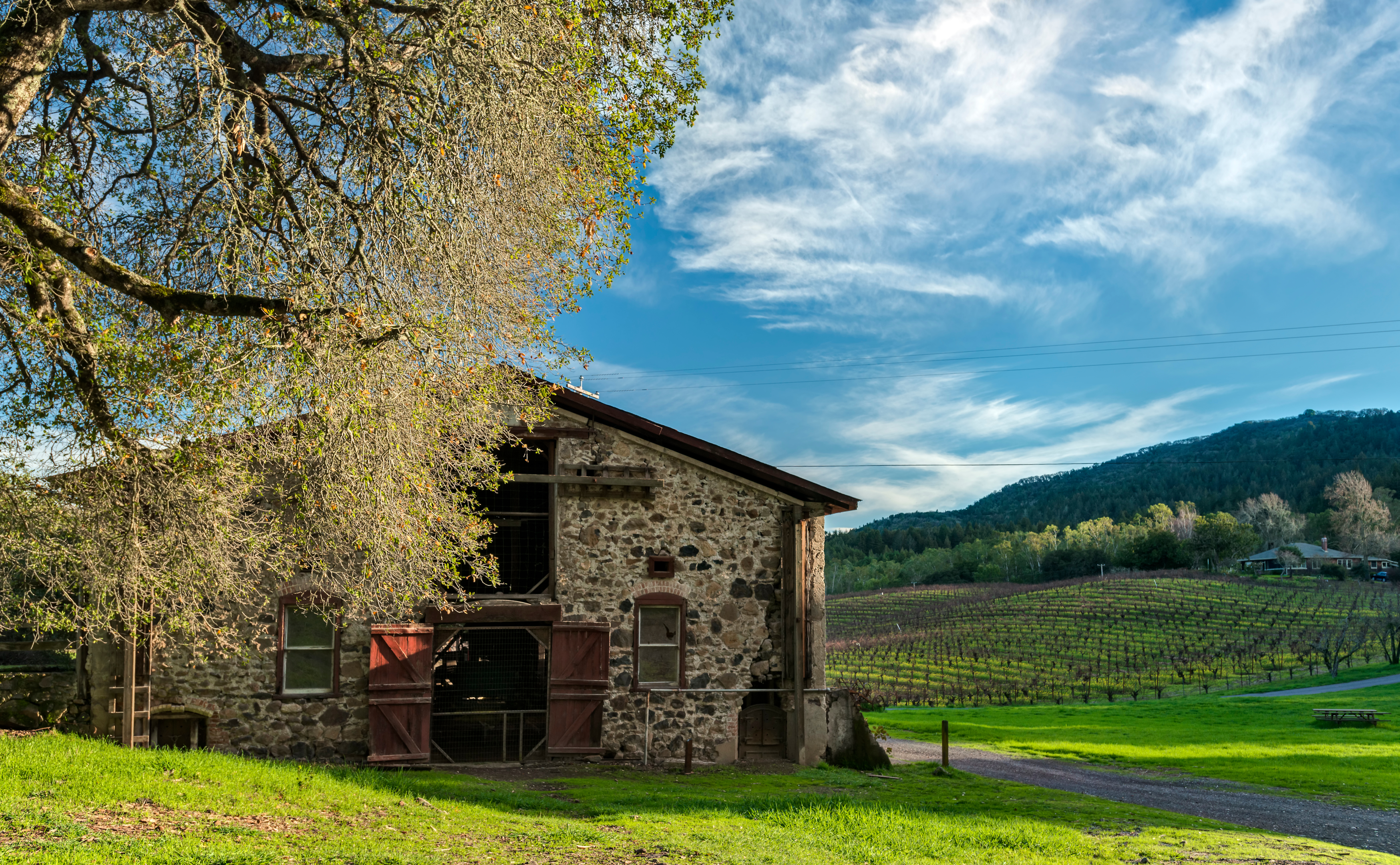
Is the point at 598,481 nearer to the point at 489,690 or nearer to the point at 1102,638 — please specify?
the point at 489,690

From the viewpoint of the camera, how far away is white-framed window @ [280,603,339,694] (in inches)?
531

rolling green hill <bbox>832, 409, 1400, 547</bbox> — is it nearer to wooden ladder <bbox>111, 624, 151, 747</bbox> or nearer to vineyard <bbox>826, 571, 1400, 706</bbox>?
vineyard <bbox>826, 571, 1400, 706</bbox>

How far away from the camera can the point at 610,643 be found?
46.6ft

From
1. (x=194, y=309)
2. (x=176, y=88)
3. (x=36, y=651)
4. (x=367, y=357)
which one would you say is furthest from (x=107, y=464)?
(x=36, y=651)

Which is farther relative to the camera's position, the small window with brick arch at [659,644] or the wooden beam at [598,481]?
the wooden beam at [598,481]

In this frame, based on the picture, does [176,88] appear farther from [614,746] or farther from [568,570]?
[614,746]

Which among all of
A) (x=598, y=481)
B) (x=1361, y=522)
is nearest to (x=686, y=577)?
(x=598, y=481)

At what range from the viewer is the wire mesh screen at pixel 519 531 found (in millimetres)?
15906

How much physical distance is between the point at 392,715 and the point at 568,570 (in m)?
3.32

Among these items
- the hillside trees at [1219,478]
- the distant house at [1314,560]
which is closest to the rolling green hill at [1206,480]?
the hillside trees at [1219,478]

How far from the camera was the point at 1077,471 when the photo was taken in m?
164

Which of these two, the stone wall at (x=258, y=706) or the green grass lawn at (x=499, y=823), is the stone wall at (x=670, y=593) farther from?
the green grass lawn at (x=499, y=823)

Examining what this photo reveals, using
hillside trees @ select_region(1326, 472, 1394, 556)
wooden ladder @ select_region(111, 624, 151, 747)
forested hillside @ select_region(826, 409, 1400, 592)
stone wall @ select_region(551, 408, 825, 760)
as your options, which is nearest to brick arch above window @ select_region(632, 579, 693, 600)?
stone wall @ select_region(551, 408, 825, 760)

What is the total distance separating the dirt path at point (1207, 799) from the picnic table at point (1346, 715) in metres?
12.0
